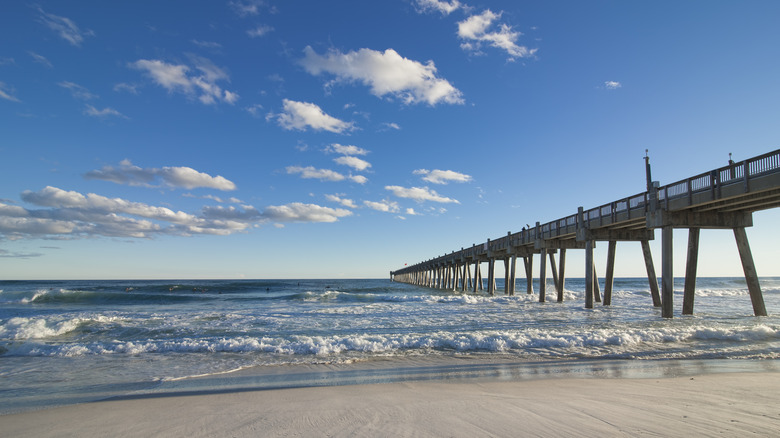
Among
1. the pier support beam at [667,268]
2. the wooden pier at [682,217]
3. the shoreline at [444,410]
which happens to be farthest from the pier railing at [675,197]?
the shoreline at [444,410]

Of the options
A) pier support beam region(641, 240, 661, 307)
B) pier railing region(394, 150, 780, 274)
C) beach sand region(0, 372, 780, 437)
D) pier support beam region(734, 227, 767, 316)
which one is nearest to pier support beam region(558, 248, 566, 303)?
pier railing region(394, 150, 780, 274)

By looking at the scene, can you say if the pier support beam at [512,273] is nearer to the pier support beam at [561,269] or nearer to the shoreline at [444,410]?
the pier support beam at [561,269]

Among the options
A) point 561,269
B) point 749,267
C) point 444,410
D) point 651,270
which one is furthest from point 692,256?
point 444,410

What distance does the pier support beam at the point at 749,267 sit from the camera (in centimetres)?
1573

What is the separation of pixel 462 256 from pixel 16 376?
41.0m

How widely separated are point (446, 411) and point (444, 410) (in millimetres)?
51

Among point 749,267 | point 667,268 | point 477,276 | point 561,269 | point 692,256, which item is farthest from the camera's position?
point 477,276

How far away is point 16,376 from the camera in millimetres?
8164

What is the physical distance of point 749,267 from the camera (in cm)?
1572

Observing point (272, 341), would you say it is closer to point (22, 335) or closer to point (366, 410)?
point (366, 410)

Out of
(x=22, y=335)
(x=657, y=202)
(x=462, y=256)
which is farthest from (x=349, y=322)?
(x=462, y=256)

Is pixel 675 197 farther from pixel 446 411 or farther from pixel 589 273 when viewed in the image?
pixel 446 411

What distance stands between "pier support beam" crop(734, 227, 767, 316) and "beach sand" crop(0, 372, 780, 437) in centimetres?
1200

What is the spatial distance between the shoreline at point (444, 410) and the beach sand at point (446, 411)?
0.05 feet
